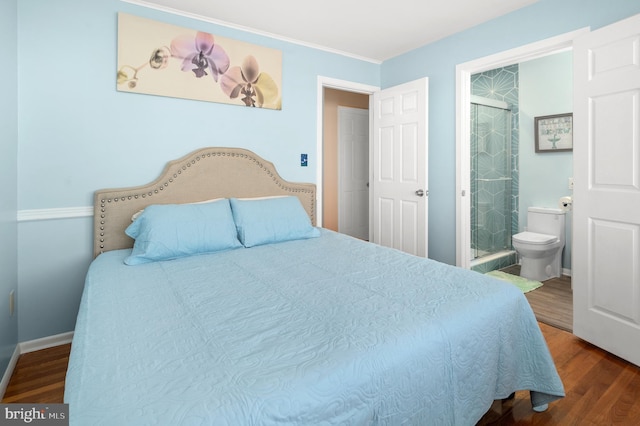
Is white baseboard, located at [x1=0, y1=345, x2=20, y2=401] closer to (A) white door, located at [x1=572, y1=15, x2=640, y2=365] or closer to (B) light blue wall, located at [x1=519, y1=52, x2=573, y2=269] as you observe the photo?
(A) white door, located at [x1=572, y1=15, x2=640, y2=365]

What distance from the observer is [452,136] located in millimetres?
3273

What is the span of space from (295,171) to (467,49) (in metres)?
1.92

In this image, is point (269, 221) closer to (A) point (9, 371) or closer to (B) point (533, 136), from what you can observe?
(A) point (9, 371)

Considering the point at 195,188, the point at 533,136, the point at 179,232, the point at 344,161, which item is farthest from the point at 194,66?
the point at 533,136

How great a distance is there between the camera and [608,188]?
2145 mm

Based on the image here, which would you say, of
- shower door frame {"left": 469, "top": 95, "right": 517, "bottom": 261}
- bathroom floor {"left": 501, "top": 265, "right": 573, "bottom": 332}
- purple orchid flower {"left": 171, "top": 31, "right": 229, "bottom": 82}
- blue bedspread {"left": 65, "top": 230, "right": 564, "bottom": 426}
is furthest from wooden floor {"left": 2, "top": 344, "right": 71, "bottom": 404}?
shower door frame {"left": 469, "top": 95, "right": 517, "bottom": 261}

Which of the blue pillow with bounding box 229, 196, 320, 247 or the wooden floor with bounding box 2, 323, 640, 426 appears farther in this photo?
the blue pillow with bounding box 229, 196, 320, 247

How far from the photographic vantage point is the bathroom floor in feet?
8.78

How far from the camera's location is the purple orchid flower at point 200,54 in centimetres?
271

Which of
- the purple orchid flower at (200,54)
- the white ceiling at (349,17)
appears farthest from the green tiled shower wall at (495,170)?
the purple orchid flower at (200,54)

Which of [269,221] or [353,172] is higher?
[353,172]

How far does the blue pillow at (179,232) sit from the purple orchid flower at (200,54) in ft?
3.87

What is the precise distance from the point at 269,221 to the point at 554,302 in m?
2.62

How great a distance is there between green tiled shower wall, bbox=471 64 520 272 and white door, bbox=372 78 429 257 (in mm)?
1115
